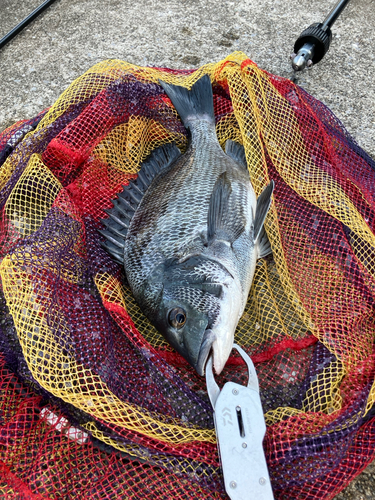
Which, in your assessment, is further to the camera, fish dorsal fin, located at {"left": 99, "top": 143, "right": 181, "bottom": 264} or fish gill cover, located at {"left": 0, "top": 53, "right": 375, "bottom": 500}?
fish dorsal fin, located at {"left": 99, "top": 143, "right": 181, "bottom": 264}

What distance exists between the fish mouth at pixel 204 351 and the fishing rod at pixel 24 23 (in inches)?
138

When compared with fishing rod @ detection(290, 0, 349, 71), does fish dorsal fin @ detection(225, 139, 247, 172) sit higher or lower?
lower

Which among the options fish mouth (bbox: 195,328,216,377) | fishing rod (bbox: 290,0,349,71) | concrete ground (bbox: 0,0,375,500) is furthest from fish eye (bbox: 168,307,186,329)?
concrete ground (bbox: 0,0,375,500)

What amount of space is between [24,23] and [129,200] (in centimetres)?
267

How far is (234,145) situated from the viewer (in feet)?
8.36

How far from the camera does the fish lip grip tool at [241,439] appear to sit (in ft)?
4.53

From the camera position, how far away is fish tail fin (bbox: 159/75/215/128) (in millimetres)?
2535

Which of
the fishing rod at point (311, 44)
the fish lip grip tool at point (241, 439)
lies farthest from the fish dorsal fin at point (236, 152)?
the fish lip grip tool at point (241, 439)

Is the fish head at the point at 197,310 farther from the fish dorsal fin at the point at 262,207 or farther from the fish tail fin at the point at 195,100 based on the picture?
the fish tail fin at the point at 195,100

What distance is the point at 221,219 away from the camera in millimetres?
2086

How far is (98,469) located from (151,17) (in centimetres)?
404

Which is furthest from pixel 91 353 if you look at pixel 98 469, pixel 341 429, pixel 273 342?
pixel 341 429

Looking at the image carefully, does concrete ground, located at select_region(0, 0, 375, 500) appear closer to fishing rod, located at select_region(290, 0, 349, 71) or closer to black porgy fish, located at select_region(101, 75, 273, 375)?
fishing rod, located at select_region(290, 0, 349, 71)

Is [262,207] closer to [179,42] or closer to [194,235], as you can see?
[194,235]
